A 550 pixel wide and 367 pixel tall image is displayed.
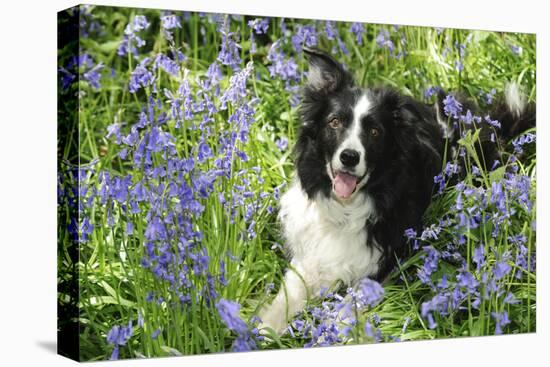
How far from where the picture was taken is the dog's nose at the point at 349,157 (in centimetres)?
419

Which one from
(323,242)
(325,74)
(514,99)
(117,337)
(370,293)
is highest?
(325,74)

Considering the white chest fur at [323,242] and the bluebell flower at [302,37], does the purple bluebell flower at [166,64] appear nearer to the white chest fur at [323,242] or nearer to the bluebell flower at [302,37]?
the bluebell flower at [302,37]

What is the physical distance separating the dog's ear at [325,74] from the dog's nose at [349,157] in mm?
399

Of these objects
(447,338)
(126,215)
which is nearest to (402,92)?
(447,338)

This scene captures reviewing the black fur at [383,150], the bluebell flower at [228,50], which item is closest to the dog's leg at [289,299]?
the black fur at [383,150]

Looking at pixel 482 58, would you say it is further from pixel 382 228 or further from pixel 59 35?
pixel 59 35

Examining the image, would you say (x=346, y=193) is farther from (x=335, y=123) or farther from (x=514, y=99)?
(x=514, y=99)

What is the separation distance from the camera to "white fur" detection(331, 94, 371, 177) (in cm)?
421

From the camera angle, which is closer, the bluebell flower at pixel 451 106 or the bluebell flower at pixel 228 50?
the bluebell flower at pixel 228 50

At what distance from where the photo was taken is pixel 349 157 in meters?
4.20

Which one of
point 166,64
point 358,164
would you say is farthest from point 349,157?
point 166,64

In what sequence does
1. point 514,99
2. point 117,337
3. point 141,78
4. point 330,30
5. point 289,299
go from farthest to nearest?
point 514,99, point 330,30, point 289,299, point 141,78, point 117,337

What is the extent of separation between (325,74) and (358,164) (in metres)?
0.53

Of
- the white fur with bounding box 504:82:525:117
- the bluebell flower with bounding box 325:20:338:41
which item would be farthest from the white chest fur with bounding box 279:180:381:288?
the white fur with bounding box 504:82:525:117
